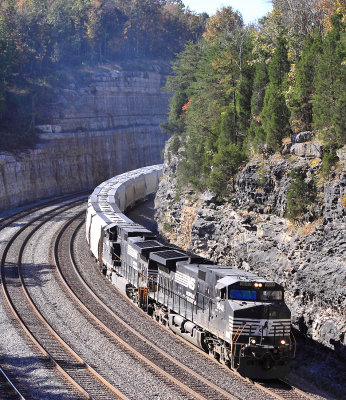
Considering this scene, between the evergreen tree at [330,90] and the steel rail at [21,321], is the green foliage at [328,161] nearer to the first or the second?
the evergreen tree at [330,90]

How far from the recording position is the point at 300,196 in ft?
73.7

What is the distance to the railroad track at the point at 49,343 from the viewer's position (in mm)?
15132

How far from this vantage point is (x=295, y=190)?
22.5m

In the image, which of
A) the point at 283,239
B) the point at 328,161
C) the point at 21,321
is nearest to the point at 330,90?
the point at 328,161

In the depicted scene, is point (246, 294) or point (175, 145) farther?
point (175, 145)

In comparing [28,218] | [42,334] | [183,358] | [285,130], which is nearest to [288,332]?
[183,358]

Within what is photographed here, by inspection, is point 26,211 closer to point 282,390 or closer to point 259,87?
point 259,87

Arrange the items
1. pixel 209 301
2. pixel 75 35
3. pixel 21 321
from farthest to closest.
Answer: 1. pixel 75 35
2. pixel 21 321
3. pixel 209 301

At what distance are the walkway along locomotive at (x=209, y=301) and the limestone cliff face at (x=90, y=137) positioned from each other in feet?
103

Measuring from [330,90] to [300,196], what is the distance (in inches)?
199

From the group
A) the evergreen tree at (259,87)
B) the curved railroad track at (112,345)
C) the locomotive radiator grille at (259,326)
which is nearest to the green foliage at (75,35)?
the evergreen tree at (259,87)

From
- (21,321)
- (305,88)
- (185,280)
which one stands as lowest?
(21,321)

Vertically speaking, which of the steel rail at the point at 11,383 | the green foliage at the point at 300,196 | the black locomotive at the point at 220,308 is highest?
the green foliage at the point at 300,196

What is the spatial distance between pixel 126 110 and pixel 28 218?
4027 cm
